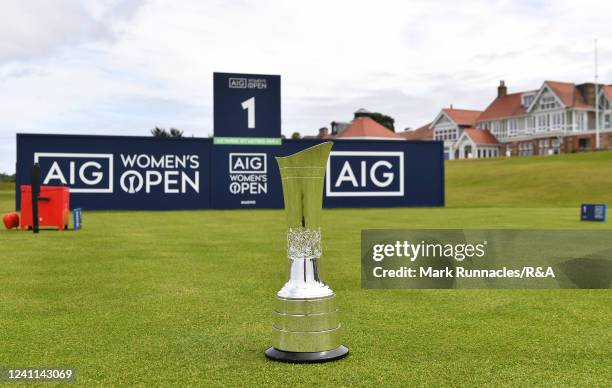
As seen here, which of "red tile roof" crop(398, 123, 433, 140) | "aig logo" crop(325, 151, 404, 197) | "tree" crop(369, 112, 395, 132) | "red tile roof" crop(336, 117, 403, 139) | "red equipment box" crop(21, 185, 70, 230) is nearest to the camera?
"red equipment box" crop(21, 185, 70, 230)

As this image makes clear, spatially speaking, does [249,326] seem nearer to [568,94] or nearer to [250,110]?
[250,110]

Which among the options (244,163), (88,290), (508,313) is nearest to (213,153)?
(244,163)

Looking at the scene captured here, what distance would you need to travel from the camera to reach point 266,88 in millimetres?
32094

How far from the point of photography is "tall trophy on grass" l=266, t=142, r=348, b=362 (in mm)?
4348

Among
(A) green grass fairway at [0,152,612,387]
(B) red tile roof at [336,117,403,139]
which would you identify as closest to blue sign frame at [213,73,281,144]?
(A) green grass fairway at [0,152,612,387]

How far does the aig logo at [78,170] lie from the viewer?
96.2 feet

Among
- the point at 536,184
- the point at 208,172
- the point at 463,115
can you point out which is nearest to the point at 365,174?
the point at 208,172

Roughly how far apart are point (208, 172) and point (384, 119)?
91.7 metres

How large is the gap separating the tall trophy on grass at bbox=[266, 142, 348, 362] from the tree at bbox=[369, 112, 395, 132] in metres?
114

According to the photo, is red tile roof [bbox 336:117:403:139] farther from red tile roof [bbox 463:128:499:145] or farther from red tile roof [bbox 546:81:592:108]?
red tile roof [bbox 546:81:592:108]

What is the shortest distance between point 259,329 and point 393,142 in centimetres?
2817

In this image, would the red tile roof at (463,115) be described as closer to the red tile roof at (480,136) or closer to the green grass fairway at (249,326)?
the red tile roof at (480,136)

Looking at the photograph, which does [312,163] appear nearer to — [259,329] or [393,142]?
[259,329]

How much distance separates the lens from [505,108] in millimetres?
95125
